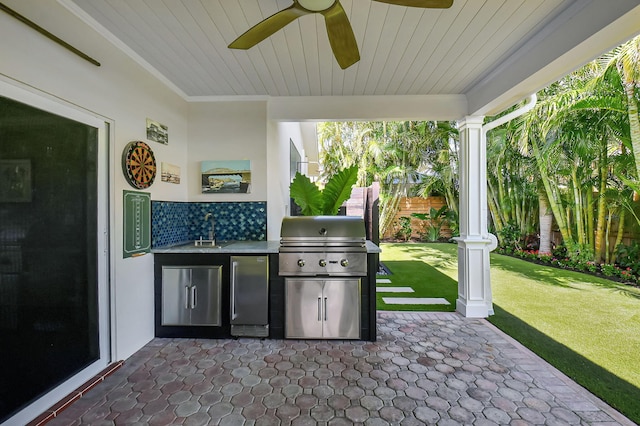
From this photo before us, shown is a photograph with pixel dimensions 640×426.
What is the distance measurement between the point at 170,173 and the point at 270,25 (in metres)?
2.18

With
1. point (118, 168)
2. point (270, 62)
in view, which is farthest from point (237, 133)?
point (118, 168)

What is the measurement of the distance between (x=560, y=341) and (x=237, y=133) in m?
4.11

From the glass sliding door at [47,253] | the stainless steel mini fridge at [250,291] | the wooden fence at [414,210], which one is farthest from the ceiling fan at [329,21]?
the wooden fence at [414,210]

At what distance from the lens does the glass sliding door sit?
1.73 metres

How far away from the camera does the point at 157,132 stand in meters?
3.11

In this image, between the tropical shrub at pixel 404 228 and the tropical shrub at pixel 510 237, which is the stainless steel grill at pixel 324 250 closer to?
the tropical shrub at pixel 510 237

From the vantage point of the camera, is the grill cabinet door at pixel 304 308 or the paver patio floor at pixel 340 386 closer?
the paver patio floor at pixel 340 386

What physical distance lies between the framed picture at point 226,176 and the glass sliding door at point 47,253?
136 cm

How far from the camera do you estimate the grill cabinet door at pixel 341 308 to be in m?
2.96

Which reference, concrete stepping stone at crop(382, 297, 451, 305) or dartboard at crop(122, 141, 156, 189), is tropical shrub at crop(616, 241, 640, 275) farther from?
dartboard at crop(122, 141, 156, 189)

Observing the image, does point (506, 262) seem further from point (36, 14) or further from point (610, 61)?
point (36, 14)

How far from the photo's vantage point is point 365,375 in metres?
2.38

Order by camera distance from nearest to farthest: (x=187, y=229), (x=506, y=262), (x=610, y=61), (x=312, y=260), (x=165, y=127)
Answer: (x=312, y=260)
(x=165, y=127)
(x=187, y=229)
(x=610, y=61)
(x=506, y=262)

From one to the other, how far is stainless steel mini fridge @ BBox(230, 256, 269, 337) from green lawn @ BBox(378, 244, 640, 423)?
175 cm
